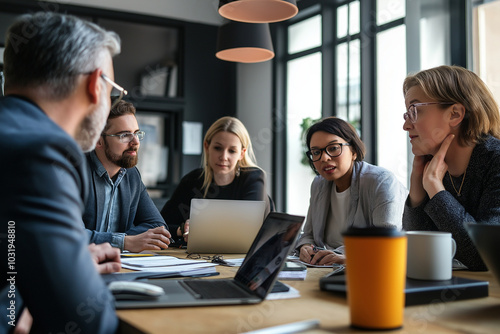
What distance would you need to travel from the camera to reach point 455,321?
854 mm

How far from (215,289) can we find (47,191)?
477 mm

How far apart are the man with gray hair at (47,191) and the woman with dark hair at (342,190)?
1508 millimetres

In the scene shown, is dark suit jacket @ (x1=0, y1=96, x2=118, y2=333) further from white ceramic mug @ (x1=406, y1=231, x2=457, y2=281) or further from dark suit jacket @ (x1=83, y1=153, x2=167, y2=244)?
dark suit jacket @ (x1=83, y1=153, x2=167, y2=244)

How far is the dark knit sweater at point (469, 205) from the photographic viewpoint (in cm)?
153

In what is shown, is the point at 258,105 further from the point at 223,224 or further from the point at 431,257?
the point at 431,257

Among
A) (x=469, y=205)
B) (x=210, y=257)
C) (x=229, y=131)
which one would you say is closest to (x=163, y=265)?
(x=210, y=257)

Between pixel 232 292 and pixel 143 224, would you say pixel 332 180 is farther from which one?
pixel 232 292

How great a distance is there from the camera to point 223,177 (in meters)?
3.28

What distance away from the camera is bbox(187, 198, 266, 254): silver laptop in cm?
205

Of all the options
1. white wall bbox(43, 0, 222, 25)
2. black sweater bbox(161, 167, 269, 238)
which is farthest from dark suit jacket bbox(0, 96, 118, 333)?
white wall bbox(43, 0, 222, 25)


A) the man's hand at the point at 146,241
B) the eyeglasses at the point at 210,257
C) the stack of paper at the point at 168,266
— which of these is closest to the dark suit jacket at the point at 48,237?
the stack of paper at the point at 168,266

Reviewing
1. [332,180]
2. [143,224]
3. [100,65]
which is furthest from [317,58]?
[100,65]

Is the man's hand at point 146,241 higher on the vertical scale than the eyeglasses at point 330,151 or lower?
lower

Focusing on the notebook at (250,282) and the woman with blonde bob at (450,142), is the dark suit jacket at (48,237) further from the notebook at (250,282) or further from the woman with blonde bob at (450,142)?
the woman with blonde bob at (450,142)
